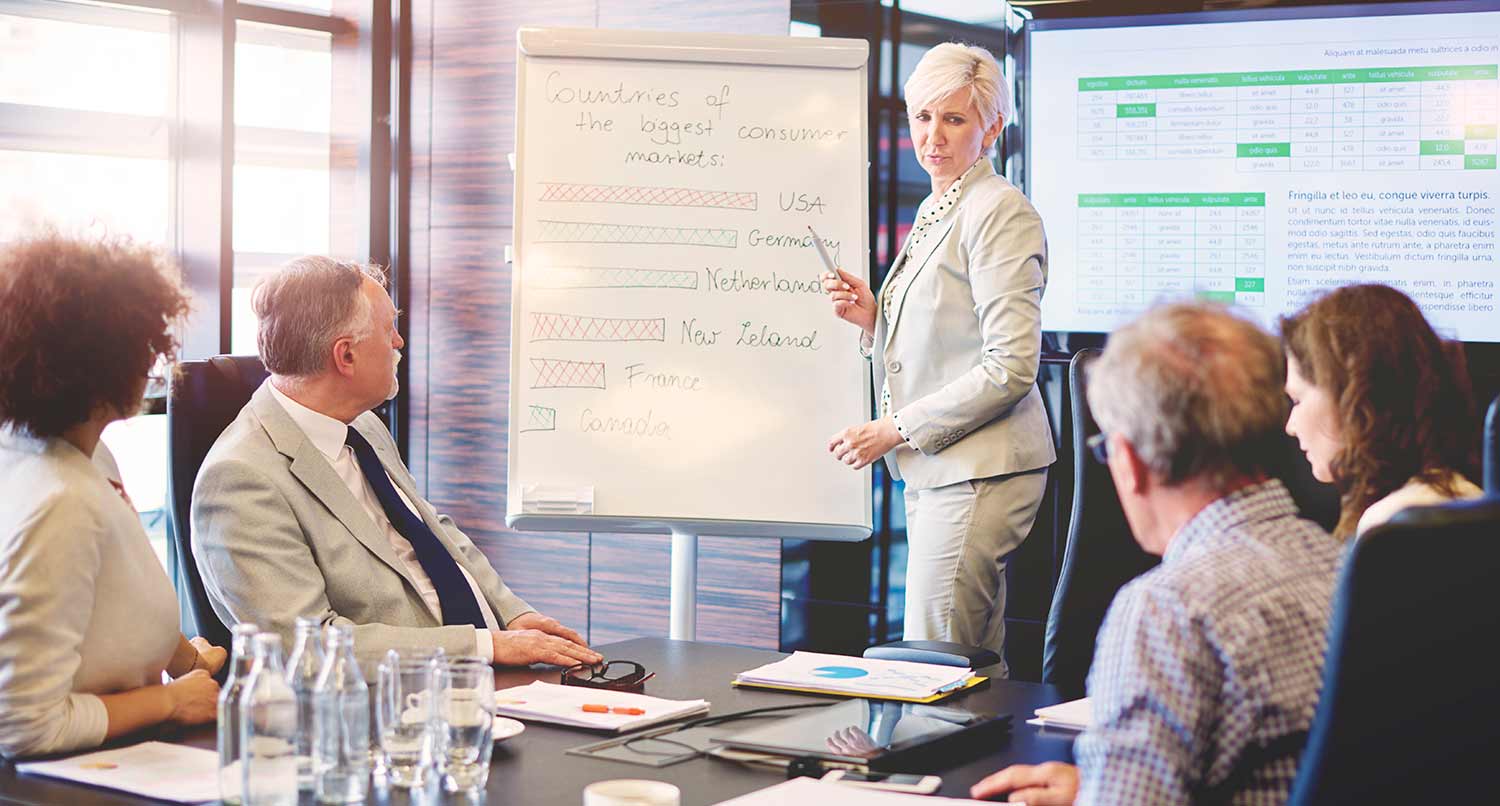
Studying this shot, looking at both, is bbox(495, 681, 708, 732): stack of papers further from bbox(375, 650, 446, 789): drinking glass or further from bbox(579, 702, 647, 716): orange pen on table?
bbox(375, 650, 446, 789): drinking glass

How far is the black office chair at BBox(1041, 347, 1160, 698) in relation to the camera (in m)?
2.40

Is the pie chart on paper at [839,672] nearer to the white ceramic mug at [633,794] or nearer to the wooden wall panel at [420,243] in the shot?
the white ceramic mug at [633,794]

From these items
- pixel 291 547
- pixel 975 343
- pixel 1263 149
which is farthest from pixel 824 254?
pixel 291 547

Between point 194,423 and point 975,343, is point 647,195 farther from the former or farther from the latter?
point 194,423

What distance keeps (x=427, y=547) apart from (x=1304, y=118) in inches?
90.1

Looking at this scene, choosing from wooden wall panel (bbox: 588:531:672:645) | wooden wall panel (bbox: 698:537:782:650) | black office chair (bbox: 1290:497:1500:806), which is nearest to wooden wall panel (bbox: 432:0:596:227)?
wooden wall panel (bbox: 588:531:672:645)

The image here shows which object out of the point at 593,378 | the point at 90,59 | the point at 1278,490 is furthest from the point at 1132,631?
the point at 90,59

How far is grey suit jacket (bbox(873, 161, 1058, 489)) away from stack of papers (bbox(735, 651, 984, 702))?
787 mm

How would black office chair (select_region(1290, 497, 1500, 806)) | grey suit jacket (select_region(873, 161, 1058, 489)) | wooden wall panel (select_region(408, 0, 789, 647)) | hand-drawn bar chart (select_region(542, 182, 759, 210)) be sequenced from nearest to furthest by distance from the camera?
black office chair (select_region(1290, 497, 1500, 806)) → grey suit jacket (select_region(873, 161, 1058, 489)) → hand-drawn bar chart (select_region(542, 182, 759, 210)) → wooden wall panel (select_region(408, 0, 789, 647))

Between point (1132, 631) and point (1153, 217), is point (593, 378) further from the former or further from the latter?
point (1132, 631)

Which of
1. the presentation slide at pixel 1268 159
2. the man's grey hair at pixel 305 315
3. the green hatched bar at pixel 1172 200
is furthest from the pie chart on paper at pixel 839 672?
the green hatched bar at pixel 1172 200

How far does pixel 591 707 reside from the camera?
1825mm

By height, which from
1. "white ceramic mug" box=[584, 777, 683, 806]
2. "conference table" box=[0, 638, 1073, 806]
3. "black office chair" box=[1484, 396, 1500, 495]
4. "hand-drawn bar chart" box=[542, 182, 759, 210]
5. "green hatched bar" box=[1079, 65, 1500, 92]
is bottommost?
"conference table" box=[0, 638, 1073, 806]

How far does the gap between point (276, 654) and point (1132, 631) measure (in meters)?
0.77
